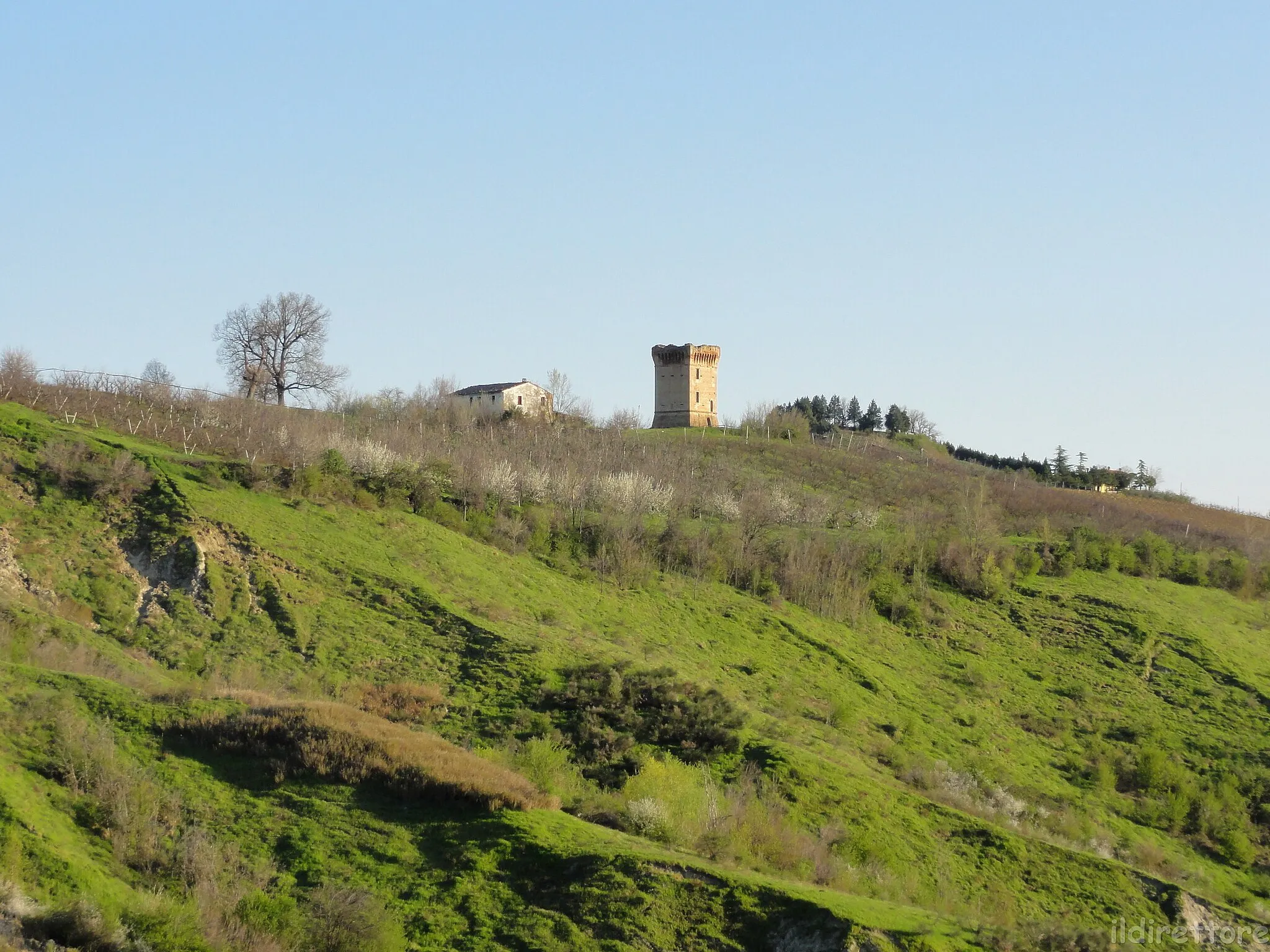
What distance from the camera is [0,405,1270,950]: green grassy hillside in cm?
1255

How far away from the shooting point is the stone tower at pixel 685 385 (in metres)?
83.4

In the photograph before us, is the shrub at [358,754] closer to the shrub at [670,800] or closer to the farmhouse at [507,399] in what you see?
the shrub at [670,800]

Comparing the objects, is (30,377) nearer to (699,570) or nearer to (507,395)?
(699,570)

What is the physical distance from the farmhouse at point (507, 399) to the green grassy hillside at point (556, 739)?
104 feet

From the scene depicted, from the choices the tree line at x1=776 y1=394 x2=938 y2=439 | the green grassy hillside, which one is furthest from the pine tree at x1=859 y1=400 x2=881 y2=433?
the green grassy hillside

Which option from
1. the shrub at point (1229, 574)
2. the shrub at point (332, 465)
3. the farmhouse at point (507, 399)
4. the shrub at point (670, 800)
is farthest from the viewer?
the farmhouse at point (507, 399)

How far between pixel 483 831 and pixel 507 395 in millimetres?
55939

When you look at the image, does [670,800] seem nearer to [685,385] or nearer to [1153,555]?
[1153,555]

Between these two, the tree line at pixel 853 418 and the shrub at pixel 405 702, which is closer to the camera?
the shrub at pixel 405 702

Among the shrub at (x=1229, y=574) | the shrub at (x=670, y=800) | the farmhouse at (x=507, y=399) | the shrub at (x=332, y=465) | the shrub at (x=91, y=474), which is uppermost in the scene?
the farmhouse at (x=507, y=399)

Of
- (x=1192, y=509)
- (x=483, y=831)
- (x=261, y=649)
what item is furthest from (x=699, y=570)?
(x=1192, y=509)

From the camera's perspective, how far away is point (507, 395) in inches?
2717

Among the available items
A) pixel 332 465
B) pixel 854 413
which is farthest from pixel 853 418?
pixel 332 465

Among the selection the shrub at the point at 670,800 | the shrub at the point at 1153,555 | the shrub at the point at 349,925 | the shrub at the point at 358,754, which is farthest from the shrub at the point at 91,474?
the shrub at the point at 1153,555
